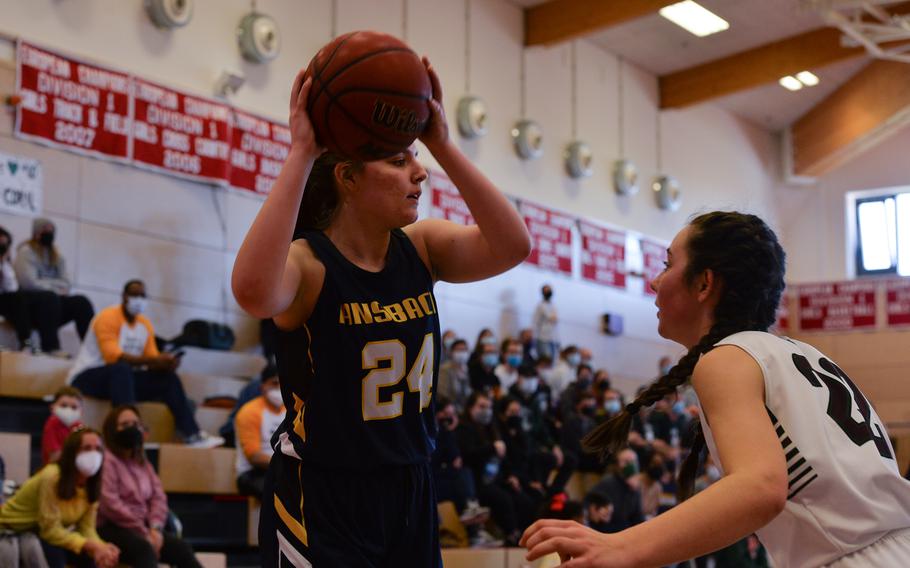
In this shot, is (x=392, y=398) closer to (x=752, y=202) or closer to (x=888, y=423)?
(x=752, y=202)

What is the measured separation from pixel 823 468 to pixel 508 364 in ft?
35.7

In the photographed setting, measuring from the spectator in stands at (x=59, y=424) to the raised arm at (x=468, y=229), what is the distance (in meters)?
5.16

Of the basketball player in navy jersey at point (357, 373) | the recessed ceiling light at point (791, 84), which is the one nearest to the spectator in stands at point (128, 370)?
the basketball player in navy jersey at point (357, 373)

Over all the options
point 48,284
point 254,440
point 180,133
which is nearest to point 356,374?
point 254,440

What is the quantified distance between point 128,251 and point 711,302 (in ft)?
29.9

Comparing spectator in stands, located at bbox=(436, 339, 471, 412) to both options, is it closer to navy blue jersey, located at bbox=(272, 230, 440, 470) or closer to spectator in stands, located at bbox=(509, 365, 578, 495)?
spectator in stands, located at bbox=(509, 365, 578, 495)

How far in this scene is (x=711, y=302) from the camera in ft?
7.96

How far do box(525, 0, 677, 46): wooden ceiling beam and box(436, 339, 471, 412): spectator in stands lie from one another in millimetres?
5378

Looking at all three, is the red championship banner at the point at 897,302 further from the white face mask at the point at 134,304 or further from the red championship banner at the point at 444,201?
the white face mask at the point at 134,304

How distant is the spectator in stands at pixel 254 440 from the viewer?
851 centimetres

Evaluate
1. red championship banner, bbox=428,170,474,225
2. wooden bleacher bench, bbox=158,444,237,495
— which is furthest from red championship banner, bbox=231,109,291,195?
wooden bleacher bench, bbox=158,444,237,495

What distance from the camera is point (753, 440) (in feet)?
6.52

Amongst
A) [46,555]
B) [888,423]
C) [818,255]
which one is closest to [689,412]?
[888,423]

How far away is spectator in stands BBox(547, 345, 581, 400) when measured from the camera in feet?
45.9
